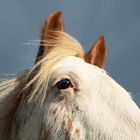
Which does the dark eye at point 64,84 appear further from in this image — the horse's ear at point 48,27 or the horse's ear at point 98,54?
the horse's ear at point 98,54

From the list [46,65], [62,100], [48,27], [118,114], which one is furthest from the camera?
[48,27]

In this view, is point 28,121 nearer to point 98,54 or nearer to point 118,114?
point 118,114

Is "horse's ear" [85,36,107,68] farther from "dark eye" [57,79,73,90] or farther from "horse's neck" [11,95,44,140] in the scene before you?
"horse's neck" [11,95,44,140]

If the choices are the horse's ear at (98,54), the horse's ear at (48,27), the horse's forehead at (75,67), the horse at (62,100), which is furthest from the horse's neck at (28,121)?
the horse's ear at (98,54)

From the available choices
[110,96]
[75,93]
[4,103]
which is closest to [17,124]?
[4,103]

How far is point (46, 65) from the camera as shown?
4.79m

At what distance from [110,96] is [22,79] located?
1.09 metres

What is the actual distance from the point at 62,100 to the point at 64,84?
167 millimetres

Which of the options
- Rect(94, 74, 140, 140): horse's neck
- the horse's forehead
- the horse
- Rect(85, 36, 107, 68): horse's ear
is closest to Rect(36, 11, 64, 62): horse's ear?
the horse

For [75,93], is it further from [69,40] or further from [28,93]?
[69,40]

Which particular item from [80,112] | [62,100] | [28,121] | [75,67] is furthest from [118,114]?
[28,121]

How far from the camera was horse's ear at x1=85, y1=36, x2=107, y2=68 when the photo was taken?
5.50 meters

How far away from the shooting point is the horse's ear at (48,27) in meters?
5.03

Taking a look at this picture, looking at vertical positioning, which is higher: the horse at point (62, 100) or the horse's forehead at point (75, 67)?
the horse's forehead at point (75, 67)
